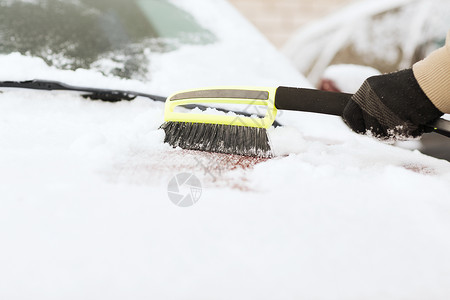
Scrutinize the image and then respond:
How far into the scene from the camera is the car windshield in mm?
Answer: 1243

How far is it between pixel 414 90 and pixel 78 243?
29.8 inches

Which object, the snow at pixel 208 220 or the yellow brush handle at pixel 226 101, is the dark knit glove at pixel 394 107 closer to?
the snow at pixel 208 220

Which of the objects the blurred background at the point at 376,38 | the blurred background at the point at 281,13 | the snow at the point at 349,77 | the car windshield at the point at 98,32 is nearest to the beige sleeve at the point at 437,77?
the snow at the point at 349,77

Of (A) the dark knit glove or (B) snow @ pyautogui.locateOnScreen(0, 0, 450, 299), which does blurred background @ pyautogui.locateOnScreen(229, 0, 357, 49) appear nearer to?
(A) the dark knit glove

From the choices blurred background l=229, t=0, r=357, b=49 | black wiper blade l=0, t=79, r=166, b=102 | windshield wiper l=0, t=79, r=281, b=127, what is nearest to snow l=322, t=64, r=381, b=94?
windshield wiper l=0, t=79, r=281, b=127

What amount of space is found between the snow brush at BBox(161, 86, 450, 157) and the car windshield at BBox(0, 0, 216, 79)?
330 millimetres

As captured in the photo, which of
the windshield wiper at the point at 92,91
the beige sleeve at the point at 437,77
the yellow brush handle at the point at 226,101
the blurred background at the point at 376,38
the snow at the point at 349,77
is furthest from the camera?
the blurred background at the point at 376,38

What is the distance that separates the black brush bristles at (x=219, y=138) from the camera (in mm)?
908

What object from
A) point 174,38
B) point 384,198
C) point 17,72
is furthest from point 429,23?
point 17,72

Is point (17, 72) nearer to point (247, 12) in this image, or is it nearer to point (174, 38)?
point (174, 38)

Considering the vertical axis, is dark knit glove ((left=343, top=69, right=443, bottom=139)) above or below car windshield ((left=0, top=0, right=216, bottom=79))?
below

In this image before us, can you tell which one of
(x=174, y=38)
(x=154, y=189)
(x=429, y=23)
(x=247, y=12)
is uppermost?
(x=247, y=12)

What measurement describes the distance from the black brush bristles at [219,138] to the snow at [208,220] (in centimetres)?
4

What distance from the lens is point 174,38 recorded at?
4.92ft
